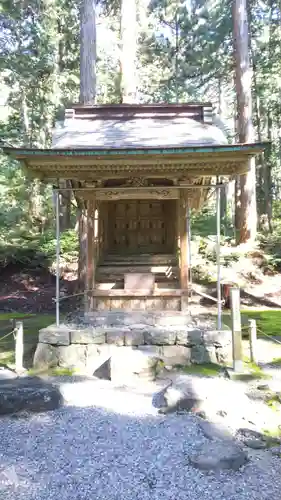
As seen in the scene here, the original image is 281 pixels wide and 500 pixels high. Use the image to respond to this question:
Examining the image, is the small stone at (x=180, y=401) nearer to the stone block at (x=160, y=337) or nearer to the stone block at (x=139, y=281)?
the stone block at (x=160, y=337)

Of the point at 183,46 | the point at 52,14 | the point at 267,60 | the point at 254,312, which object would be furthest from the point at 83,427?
the point at 183,46

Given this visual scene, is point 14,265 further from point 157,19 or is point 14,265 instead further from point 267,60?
point 157,19

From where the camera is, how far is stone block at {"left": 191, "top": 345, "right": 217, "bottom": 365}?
651cm

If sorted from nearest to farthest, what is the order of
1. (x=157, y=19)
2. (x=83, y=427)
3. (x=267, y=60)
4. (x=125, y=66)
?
(x=83, y=427) < (x=125, y=66) < (x=267, y=60) < (x=157, y=19)

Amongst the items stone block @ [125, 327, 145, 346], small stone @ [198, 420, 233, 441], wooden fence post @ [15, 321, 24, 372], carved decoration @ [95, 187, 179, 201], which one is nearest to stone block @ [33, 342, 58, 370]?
wooden fence post @ [15, 321, 24, 372]

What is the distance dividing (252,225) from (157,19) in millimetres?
→ 13139

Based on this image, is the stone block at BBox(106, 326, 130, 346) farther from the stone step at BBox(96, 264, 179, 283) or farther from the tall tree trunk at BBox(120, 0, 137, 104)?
the tall tree trunk at BBox(120, 0, 137, 104)

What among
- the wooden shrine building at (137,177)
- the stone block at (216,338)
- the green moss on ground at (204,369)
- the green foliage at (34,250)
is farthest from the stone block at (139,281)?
the green foliage at (34,250)

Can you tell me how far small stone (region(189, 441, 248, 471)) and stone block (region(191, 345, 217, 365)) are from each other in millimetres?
2654

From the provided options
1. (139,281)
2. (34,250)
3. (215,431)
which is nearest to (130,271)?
(139,281)

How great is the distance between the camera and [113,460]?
3.75 m

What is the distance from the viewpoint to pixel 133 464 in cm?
368

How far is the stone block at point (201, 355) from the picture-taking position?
651cm

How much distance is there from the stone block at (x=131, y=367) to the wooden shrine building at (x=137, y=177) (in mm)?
1506
